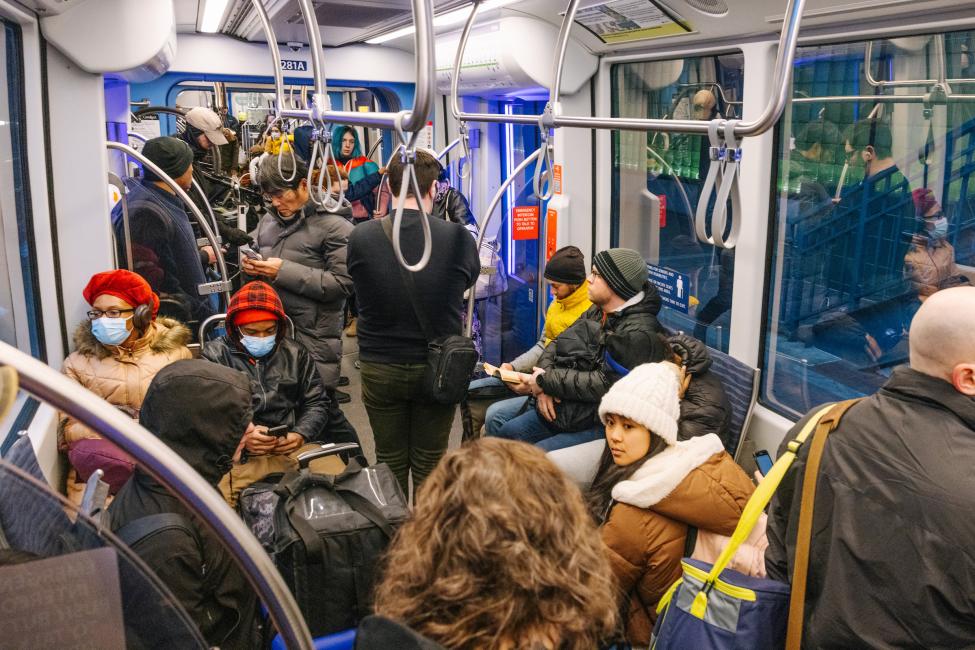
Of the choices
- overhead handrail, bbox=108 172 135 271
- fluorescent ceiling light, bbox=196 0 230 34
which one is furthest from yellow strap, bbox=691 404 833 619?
fluorescent ceiling light, bbox=196 0 230 34

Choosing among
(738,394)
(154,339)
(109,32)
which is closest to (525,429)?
(738,394)

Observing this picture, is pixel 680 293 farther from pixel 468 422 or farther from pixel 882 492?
pixel 882 492

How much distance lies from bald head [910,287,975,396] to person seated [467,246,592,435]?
7.79 feet

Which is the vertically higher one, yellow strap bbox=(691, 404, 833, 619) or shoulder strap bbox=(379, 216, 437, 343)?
shoulder strap bbox=(379, 216, 437, 343)

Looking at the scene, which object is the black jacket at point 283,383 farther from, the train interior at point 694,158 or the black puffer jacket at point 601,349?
the black puffer jacket at point 601,349

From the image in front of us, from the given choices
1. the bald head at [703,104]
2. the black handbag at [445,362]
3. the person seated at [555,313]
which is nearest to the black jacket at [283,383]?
the black handbag at [445,362]

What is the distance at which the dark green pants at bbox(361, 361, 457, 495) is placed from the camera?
338 cm

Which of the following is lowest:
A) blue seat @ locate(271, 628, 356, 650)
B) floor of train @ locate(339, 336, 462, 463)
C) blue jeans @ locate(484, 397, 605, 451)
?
floor of train @ locate(339, 336, 462, 463)

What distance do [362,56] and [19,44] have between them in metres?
4.00

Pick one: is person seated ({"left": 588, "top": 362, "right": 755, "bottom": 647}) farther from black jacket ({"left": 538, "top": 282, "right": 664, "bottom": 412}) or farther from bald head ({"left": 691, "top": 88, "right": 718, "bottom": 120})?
bald head ({"left": 691, "top": 88, "right": 718, "bottom": 120})

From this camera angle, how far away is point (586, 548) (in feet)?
4.33

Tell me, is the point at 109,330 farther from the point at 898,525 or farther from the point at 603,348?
the point at 898,525

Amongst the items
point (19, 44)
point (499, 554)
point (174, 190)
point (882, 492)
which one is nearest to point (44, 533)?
point (499, 554)

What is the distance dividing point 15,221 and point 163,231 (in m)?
1.01
